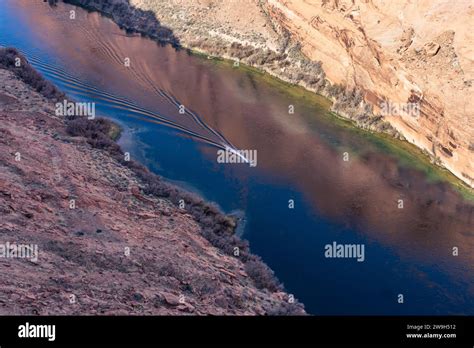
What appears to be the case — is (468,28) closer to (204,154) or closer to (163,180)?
(204,154)

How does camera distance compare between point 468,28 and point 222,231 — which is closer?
point 222,231

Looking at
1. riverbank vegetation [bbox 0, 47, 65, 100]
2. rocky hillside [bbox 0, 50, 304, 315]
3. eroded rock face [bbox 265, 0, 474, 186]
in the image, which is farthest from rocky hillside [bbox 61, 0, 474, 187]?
Answer: rocky hillside [bbox 0, 50, 304, 315]

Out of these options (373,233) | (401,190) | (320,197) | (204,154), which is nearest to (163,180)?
(204,154)

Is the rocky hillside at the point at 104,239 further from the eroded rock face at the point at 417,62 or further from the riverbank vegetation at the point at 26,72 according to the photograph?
the eroded rock face at the point at 417,62

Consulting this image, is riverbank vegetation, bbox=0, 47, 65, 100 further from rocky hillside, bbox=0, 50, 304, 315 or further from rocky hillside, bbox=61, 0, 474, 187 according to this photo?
rocky hillside, bbox=61, 0, 474, 187

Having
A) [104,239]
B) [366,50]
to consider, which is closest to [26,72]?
[104,239]

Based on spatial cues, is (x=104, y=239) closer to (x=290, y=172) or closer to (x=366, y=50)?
(x=290, y=172)
